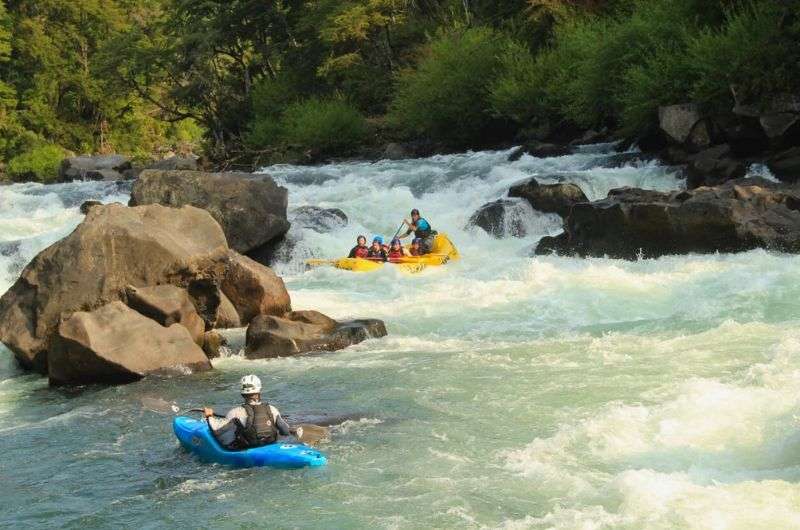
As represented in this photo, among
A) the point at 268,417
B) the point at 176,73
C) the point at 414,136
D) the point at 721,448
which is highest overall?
the point at 176,73

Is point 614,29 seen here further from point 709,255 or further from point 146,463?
point 146,463

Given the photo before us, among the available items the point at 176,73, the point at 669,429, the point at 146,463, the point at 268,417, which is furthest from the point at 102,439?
the point at 176,73

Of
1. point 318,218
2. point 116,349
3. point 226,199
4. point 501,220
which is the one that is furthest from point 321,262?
point 116,349

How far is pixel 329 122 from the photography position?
2895 cm

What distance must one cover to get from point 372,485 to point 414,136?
71.6 ft

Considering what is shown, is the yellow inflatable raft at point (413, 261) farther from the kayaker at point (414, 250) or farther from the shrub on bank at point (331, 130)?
the shrub on bank at point (331, 130)

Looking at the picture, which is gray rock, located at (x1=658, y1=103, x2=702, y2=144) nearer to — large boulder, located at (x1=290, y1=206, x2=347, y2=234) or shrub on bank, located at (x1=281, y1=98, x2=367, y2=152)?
large boulder, located at (x1=290, y1=206, x2=347, y2=234)

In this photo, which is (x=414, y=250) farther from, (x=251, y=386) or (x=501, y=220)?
(x=251, y=386)

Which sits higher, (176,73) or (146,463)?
(176,73)

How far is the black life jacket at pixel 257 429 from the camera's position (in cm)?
746

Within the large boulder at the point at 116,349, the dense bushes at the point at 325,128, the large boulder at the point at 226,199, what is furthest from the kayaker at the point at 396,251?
the dense bushes at the point at 325,128

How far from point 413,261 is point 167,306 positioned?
5452 mm

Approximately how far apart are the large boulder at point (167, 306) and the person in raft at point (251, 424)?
3.32 meters

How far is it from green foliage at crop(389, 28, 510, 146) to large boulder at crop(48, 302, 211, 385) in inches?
636
